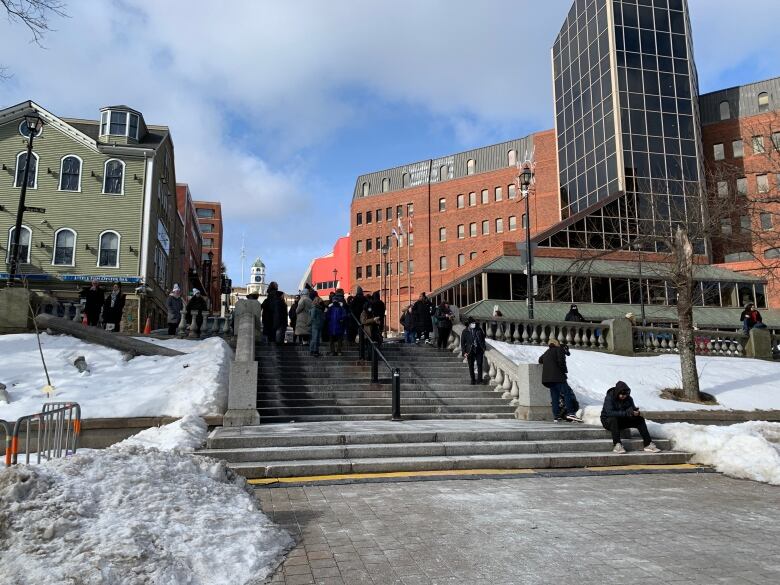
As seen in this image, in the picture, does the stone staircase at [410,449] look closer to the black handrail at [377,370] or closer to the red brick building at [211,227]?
the black handrail at [377,370]

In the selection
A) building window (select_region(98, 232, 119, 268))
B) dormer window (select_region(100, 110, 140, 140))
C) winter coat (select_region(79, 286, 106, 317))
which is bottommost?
winter coat (select_region(79, 286, 106, 317))

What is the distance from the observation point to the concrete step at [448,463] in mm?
7609

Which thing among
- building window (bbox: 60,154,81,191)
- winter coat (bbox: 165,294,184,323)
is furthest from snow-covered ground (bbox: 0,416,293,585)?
building window (bbox: 60,154,81,191)

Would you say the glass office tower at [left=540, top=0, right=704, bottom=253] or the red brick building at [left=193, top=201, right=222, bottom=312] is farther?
the red brick building at [left=193, top=201, right=222, bottom=312]

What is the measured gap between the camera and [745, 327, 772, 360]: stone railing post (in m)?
19.6

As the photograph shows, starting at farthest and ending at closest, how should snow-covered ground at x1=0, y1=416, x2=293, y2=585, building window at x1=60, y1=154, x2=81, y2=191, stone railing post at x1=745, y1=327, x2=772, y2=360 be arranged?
building window at x1=60, y1=154, x2=81, y2=191 < stone railing post at x1=745, y1=327, x2=772, y2=360 < snow-covered ground at x1=0, y1=416, x2=293, y2=585

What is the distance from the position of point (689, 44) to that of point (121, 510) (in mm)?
55033

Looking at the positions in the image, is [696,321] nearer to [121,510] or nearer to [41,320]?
[41,320]

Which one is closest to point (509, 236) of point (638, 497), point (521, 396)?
point (521, 396)

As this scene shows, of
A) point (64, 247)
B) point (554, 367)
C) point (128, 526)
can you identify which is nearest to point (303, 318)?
point (554, 367)

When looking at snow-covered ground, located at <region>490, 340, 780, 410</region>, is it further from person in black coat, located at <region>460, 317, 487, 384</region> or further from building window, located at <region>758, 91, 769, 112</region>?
building window, located at <region>758, 91, 769, 112</region>

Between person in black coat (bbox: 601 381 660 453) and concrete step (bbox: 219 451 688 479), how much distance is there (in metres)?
0.25

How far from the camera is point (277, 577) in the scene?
4.03 m

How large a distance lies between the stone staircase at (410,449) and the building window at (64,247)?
24583 millimetres
